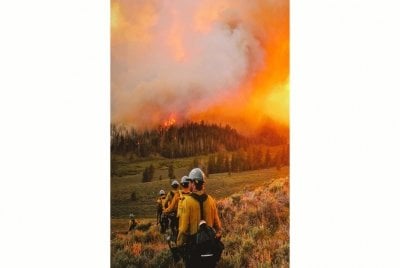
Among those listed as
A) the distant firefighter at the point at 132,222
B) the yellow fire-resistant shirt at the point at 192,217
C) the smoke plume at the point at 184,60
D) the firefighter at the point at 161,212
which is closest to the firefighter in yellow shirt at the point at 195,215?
the yellow fire-resistant shirt at the point at 192,217

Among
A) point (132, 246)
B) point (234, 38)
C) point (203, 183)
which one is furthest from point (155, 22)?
point (132, 246)

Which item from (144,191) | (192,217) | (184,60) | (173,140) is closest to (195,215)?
(192,217)

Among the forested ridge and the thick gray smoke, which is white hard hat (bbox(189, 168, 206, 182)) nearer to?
the forested ridge

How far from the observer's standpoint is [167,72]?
724cm

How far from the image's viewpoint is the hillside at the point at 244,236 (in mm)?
7262

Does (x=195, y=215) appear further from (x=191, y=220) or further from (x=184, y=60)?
(x=184, y=60)

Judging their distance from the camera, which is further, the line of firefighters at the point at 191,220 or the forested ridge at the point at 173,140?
the forested ridge at the point at 173,140

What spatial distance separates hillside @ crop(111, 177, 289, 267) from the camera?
7.26 m

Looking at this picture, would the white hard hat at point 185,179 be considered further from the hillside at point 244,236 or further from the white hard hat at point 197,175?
the hillside at point 244,236

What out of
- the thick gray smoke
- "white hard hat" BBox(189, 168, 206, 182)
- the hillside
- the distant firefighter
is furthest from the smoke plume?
the distant firefighter

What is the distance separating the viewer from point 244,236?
7352 mm

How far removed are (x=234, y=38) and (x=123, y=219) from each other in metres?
2.03

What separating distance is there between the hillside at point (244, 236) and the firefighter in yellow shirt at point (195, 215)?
10cm

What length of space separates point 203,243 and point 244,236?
0.44 metres
